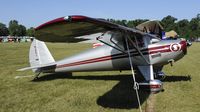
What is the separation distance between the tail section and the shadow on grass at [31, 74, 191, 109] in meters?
0.49

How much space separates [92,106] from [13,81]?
5.01 metres

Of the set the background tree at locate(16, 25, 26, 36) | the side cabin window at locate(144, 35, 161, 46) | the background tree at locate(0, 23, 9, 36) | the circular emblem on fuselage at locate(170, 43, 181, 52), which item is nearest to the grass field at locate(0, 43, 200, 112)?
the circular emblem on fuselage at locate(170, 43, 181, 52)

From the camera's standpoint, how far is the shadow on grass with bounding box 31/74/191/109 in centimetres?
700

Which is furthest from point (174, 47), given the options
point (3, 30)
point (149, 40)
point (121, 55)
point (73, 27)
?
point (3, 30)

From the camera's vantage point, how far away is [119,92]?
27.1 feet

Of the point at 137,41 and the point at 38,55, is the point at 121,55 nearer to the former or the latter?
the point at 137,41

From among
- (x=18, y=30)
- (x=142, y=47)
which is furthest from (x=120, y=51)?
(x=18, y=30)

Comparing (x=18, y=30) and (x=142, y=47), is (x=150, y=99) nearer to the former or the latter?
(x=142, y=47)

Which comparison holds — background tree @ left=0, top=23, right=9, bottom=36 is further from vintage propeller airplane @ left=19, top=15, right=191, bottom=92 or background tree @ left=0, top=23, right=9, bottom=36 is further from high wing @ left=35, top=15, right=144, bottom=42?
high wing @ left=35, top=15, right=144, bottom=42

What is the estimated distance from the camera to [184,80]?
9914 millimetres

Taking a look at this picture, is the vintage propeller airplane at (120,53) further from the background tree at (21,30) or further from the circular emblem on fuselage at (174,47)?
the background tree at (21,30)

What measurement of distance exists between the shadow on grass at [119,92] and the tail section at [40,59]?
49 cm

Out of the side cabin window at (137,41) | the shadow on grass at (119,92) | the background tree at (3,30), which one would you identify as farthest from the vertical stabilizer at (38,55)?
the background tree at (3,30)

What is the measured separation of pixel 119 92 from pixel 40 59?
4.07m
